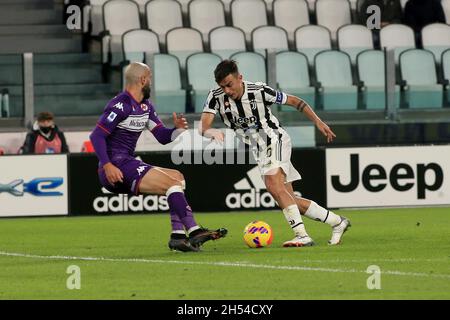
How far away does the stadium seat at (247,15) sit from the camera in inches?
896

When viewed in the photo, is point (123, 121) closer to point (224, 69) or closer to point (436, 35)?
point (224, 69)

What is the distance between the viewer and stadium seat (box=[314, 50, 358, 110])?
20172 millimetres

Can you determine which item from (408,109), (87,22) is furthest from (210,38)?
(408,109)

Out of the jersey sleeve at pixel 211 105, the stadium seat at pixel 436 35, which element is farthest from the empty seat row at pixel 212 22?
the jersey sleeve at pixel 211 105

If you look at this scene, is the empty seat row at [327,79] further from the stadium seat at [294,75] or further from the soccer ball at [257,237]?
the soccer ball at [257,237]

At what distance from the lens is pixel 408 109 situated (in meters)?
20.3

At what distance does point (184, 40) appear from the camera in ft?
71.0

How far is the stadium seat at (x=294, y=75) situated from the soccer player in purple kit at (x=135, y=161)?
Answer: 288 inches

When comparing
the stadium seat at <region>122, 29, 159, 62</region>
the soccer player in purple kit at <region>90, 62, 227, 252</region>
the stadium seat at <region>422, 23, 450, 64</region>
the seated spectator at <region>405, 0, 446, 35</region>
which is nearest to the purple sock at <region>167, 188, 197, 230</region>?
the soccer player in purple kit at <region>90, 62, 227, 252</region>

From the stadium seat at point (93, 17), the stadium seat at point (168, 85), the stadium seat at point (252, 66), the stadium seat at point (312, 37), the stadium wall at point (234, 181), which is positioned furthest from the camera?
the stadium seat at point (312, 37)

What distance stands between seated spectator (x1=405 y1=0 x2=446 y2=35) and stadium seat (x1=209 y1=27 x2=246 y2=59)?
3.09 meters

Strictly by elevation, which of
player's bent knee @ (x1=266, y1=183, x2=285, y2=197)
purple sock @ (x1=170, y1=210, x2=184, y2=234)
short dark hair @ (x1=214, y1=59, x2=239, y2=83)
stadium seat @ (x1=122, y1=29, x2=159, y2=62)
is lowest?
purple sock @ (x1=170, y1=210, x2=184, y2=234)
